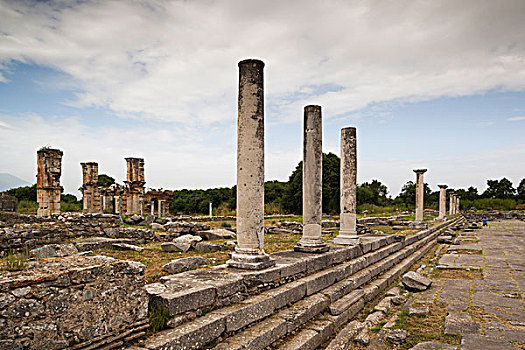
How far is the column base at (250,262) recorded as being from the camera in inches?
239

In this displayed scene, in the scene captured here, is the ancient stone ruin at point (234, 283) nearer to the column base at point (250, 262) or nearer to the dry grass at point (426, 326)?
the column base at point (250, 262)

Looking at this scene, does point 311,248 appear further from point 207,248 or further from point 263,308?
point 207,248

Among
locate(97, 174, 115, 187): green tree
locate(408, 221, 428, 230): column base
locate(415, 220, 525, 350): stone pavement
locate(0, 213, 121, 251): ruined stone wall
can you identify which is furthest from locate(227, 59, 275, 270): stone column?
locate(97, 174, 115, 187): green tree

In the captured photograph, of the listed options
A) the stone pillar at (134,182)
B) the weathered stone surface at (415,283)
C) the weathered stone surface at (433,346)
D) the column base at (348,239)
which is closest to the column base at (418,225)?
the column base at (348,239)

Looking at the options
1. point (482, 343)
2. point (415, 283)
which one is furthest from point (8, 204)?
point (482, 343)

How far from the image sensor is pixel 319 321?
5.97 m

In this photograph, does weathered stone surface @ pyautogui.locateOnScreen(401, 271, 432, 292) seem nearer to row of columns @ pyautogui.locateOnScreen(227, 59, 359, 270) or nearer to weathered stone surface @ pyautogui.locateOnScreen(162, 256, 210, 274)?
row of columns @ pyautogui.locateOnScreen(227, 59, 359, 270)

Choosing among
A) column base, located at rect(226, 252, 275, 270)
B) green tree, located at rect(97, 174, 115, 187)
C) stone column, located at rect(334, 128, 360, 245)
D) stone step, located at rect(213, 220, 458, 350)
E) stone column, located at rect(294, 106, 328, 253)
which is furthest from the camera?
green tree, located at rect(97, 174, 115, 187)

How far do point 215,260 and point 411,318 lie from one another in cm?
454

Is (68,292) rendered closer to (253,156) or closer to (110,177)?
(253,156)

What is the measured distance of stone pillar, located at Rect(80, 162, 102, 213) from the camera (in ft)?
78.2

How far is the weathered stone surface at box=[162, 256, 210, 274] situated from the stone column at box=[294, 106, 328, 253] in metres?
2.63

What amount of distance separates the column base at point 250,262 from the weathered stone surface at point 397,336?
2.27 m

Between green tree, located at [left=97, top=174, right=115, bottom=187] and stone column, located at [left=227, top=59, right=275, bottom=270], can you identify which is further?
green tree, located at [left=97, top=174, right=115, bottom=187]
